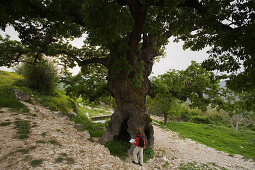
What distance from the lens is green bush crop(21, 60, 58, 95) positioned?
553 inches

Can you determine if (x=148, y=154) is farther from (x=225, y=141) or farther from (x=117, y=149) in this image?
(x=225, y=141)

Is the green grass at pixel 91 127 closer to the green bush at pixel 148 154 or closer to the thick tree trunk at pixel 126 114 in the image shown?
the thick tree trunk at pixel 126 114

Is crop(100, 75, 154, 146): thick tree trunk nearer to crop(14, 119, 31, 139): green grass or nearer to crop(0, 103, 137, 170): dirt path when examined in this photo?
crop(0, 103, 137, 170): dirt path

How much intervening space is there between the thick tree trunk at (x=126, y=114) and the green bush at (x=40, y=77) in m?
9.68

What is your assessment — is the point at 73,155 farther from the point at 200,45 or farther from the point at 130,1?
the point at 200,45

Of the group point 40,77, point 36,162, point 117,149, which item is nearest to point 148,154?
point 117,149

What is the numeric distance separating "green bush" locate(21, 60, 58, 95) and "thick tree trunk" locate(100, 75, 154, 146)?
9.68 m

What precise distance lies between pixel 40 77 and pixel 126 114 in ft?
40.4

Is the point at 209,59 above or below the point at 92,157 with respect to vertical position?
above

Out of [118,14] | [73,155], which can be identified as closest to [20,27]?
[118,14]

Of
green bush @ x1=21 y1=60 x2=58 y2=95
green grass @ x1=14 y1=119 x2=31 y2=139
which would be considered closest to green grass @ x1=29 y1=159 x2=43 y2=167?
green grass @ x1=14 y1=119 x2=31 y2=139

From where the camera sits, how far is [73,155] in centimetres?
469

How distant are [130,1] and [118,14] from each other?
3.62 feet

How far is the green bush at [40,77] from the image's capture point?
46.1 ft
